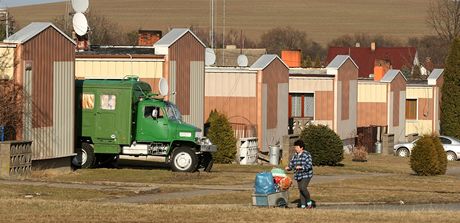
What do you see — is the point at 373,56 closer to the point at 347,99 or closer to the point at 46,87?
the point at 347,99

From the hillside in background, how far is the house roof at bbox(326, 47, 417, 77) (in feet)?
122

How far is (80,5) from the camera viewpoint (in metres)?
43.4

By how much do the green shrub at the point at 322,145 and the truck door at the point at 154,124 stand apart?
8764mm

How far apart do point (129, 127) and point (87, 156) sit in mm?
1624

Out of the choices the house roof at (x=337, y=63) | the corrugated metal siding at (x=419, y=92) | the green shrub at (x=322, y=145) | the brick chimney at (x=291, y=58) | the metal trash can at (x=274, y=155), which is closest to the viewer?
the green shrub at (x=322, y=145)

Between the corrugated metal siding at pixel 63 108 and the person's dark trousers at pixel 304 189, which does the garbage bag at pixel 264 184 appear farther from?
the corrugated metal siding at pixel 63 108

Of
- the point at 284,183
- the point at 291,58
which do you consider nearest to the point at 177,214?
the point at 284,183

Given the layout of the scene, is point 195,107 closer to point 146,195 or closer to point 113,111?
point 113,111

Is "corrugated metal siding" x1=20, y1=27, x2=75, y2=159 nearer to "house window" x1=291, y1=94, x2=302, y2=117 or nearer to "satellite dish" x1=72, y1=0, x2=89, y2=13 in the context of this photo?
"satellite dish" x1=72, y1=0, x2=89, y2=13

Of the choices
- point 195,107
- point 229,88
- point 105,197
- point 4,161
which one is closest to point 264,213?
point 105,197

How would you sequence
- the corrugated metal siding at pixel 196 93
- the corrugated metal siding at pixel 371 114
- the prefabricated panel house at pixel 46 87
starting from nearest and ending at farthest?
1. the prefabricated panel house at pixel 46 87
2. the corrugated metal siding at pixel 196 93
3. the corrugated metal siding at pixel 371 114

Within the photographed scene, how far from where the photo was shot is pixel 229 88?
50.6 m

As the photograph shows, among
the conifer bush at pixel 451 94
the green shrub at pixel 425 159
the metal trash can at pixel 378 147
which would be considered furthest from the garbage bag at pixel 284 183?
the conifer bush at pixel 451 94

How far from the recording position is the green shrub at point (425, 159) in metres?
42.4
